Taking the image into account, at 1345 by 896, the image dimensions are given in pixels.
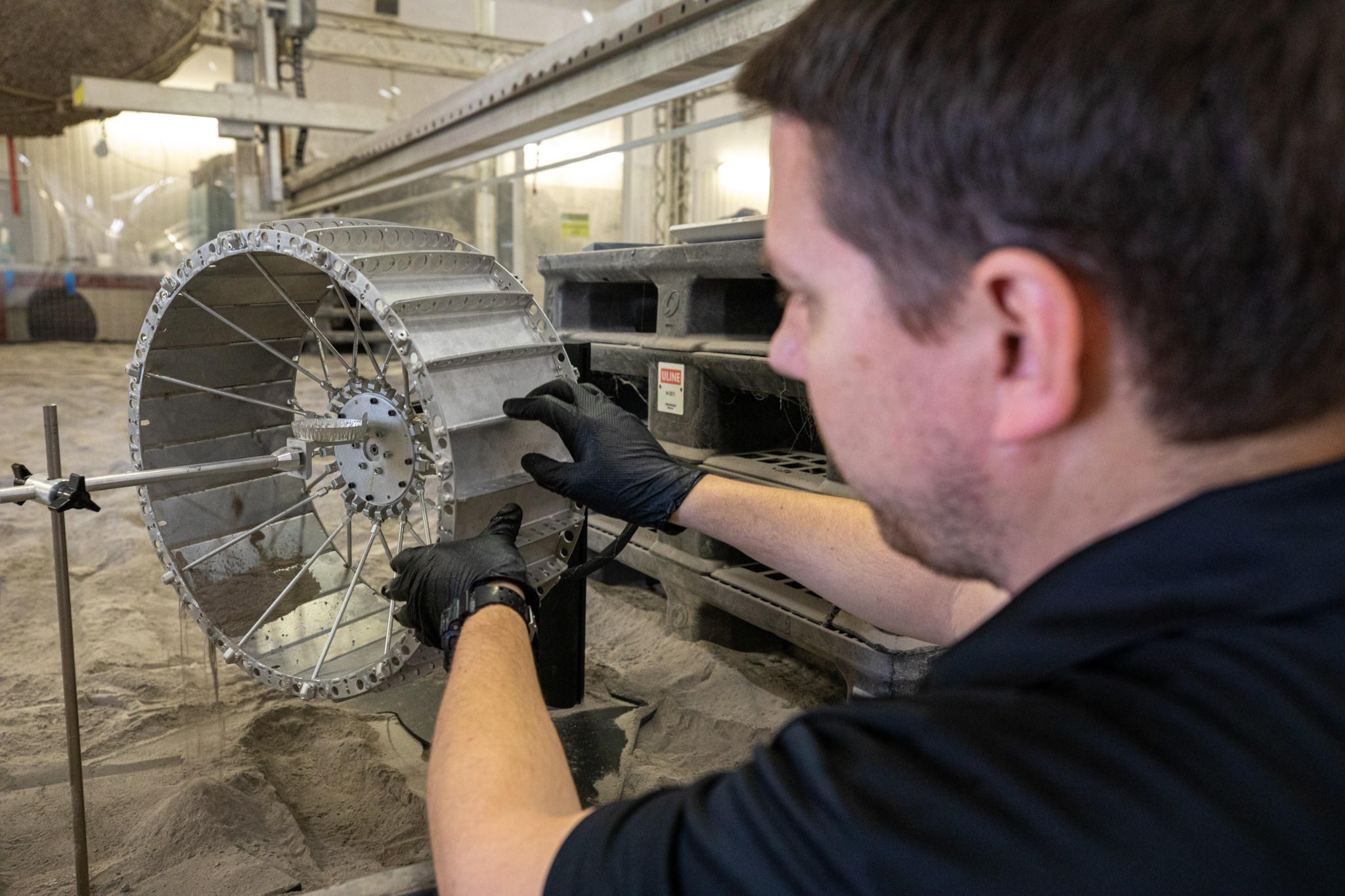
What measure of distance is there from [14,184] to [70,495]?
33.1ft

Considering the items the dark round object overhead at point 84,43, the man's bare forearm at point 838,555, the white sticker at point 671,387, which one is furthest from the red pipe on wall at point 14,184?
the man's bare forearm at point 838,555

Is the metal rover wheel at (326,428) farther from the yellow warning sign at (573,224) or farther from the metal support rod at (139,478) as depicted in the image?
the yellow warning sign at (573,224)

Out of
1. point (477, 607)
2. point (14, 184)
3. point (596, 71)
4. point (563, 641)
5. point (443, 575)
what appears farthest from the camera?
point (14, 184)

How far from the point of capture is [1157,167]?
546 millimetres

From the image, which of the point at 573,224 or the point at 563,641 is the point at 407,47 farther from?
the point at 563,641

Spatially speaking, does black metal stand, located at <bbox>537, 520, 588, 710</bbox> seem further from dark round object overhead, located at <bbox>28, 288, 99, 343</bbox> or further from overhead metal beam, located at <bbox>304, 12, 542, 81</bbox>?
overhead metal beam, located at <bbox>304, 12, 542, 81</bbox>

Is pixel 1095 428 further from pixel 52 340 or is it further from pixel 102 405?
pixel 52 340

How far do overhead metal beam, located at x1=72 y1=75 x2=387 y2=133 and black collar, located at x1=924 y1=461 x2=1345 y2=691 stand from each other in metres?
5.86

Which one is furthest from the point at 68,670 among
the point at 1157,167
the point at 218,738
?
the point at 1157,167

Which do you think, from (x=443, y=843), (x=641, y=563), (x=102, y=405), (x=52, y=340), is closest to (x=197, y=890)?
(x=443, y=843)

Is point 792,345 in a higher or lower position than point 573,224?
lower

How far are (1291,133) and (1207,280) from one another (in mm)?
90

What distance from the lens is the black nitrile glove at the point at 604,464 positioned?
5.17 feet

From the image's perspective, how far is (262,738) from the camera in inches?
81.7
